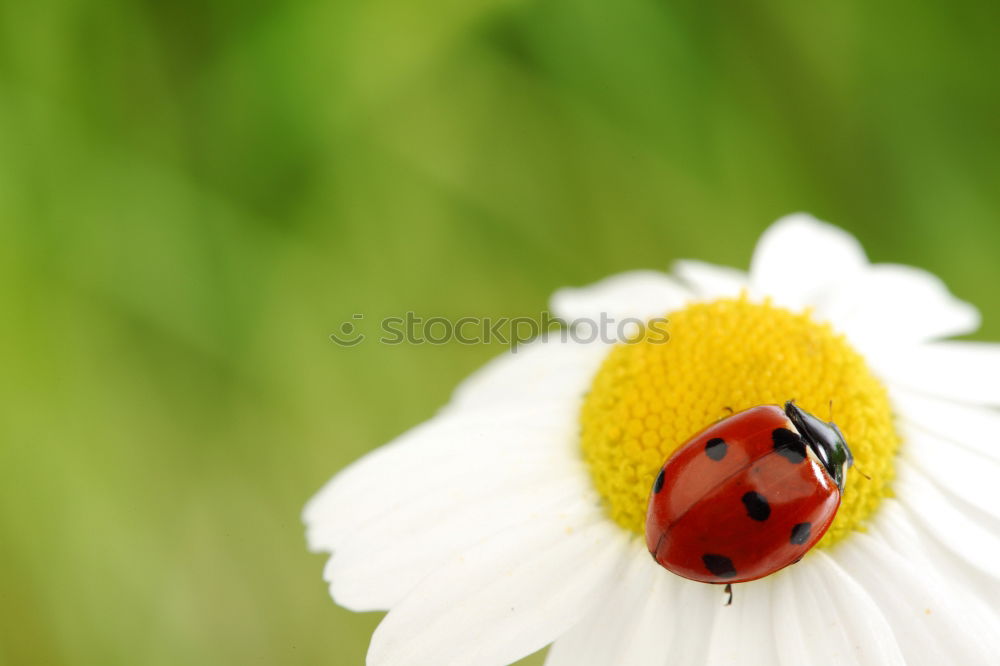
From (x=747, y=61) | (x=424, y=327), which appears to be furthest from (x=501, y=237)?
(x=747, y=61)

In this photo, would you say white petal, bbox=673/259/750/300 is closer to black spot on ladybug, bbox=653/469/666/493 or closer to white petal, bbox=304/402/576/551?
white petal, bbox=304/402/576/551

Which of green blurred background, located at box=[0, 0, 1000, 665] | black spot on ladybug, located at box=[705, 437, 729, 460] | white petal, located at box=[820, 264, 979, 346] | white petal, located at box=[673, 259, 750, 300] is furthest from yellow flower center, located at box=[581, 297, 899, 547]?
green blurred background, located at box=[0, 0, 1000, 665]

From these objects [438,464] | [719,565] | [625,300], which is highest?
[625,300]

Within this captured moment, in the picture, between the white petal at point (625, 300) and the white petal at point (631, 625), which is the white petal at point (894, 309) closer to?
the white petal at point (625, 300)

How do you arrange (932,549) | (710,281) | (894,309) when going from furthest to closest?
(710,281) → (894,309) → (932,549)

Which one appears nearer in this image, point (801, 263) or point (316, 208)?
point (801, 263)

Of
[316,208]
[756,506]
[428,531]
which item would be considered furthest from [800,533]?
[316,208]

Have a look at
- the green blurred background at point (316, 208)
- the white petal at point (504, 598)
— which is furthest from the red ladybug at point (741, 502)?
the green blurred background at point (316, 208)

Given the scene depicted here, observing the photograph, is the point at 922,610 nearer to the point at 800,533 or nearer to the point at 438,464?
the point at 800,533
